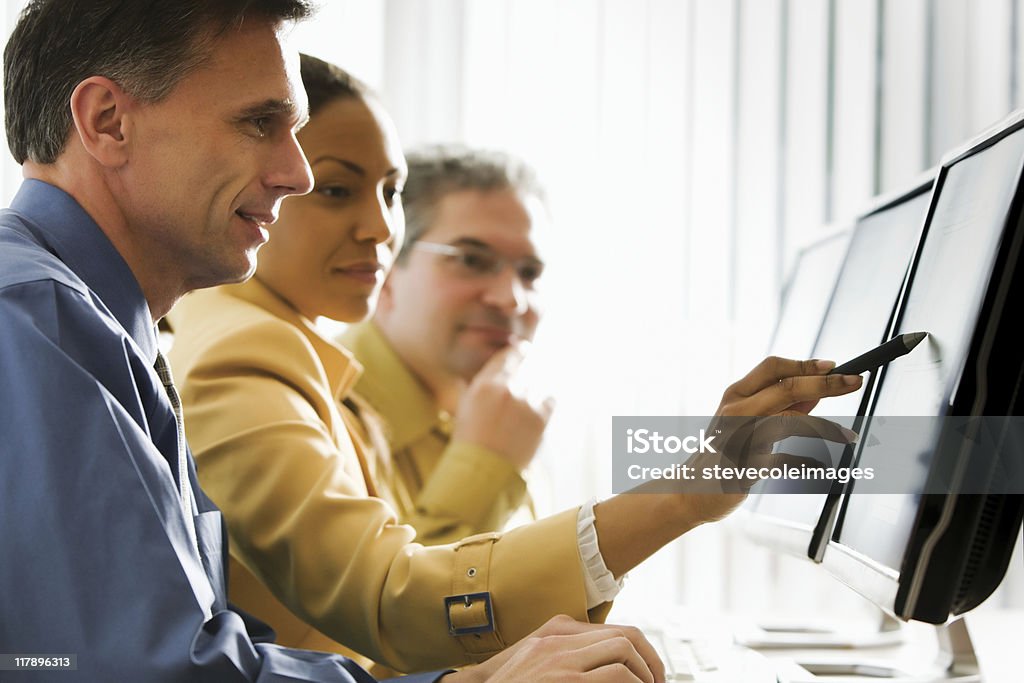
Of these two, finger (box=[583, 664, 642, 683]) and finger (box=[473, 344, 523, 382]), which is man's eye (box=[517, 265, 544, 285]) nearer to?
finger (box=[473, 344, 523, 382])

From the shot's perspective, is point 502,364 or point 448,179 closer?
point 502,364

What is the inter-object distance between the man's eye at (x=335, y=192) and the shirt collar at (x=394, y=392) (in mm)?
496

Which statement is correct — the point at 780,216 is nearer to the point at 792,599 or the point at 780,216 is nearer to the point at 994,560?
the point at 792,599

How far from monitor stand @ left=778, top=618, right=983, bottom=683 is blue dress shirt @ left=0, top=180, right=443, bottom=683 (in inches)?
21.2

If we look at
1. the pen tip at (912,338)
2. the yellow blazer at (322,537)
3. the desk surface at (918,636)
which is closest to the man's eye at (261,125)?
the yellow blazer at (322,537)

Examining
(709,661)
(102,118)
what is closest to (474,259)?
(709,661)

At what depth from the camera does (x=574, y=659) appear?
0.63 metres

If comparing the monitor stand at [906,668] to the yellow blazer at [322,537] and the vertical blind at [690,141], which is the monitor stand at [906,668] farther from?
the vertical blind at [690,141]

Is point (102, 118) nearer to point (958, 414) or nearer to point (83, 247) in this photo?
point (83, 247)

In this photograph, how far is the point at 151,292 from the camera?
2.58 feet

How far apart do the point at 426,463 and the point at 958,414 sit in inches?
39.0

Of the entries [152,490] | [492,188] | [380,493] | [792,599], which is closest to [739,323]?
[792,599]

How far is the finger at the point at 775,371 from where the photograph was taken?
0.74 meters

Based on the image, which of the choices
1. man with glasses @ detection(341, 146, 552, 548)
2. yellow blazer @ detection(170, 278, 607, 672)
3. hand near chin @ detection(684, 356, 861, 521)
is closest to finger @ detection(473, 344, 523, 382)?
man with glasses @ detection(341, 146, 552, 548)
